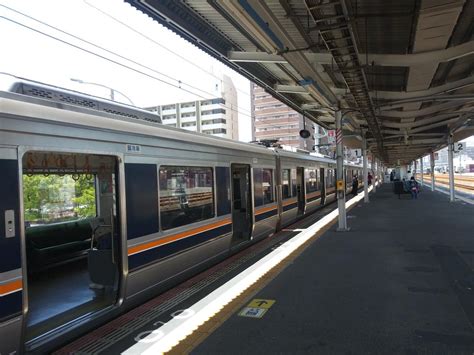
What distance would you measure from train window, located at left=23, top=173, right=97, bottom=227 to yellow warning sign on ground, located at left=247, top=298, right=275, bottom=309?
11.7 ft

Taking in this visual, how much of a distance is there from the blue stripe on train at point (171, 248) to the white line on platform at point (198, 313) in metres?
0.78

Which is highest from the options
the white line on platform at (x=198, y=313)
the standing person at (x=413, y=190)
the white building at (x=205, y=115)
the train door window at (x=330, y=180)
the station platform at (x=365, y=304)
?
the white building at (x=205, y=115)

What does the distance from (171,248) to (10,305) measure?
8.55 feet

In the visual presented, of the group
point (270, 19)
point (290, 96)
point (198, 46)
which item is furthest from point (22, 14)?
point (290, 96)

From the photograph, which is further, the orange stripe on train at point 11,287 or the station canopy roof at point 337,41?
the station canopy roof at point 337,41

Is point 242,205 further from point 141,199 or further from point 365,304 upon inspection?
point 365,304

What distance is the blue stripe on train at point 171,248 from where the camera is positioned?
487 cm

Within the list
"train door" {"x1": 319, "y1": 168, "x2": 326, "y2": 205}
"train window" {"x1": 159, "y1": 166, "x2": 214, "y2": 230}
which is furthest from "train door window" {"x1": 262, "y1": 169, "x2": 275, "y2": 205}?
"train door" {"x1": 319, "y1": 168, "x2": 326, "y2": 205}

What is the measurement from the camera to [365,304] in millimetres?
4859

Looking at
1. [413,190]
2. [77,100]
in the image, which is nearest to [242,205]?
[77,100]

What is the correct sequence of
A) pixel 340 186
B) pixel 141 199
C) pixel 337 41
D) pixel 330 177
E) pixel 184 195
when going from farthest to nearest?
pixel 330 177, pixel 340 186, pixel 337 41, pixel 184 195, pixel 141 199

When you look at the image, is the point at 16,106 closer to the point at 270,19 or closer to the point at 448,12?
the point at 270,19

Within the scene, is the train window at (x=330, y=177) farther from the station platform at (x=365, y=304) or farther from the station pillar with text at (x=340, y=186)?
the station platform at (x=365, y=304)

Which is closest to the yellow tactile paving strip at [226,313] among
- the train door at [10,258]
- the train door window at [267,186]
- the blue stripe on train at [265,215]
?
the train door at [10,258]
